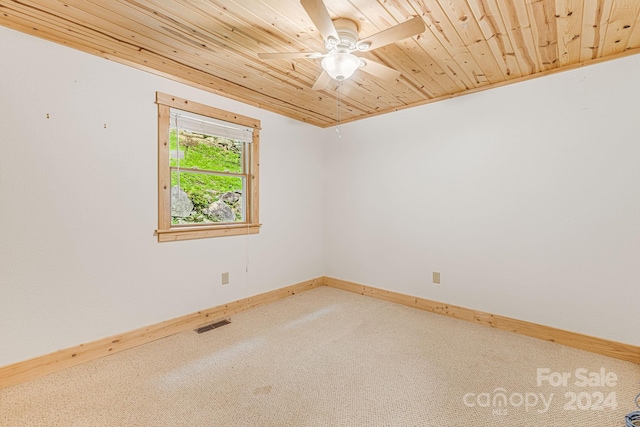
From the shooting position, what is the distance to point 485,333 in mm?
2729

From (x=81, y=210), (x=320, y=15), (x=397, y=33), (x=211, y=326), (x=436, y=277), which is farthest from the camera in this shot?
(x=436, y=277)

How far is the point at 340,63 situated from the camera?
1.95 metres

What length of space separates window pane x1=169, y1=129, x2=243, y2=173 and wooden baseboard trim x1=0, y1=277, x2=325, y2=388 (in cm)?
149

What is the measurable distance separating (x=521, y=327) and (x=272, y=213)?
2833 mm

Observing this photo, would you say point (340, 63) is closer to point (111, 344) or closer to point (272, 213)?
point (272, 213)

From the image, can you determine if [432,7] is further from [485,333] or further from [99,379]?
[99,379]

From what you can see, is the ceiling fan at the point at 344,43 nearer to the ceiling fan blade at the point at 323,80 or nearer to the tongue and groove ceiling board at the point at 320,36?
the ceiling fan blade at the point at 323,80

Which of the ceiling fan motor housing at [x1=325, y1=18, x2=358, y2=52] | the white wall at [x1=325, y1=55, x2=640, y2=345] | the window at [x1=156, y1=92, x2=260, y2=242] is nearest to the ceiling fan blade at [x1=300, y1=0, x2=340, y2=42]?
the ceiling fan motor housing at [x1=325, y1=18, x2=358, y2=52]

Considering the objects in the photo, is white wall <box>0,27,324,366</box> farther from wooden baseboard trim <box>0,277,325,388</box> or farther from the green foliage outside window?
the green foliage outside window

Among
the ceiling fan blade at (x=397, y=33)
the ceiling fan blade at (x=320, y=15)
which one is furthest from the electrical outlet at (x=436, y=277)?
the ceiling fan blade at (x=320, y=15)

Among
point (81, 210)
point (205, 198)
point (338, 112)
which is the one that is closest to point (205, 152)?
point (205, 198)

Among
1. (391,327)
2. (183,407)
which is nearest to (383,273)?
(391,327)

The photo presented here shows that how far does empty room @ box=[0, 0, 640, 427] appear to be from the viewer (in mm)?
1794

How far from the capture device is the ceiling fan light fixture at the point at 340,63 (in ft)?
6.33
